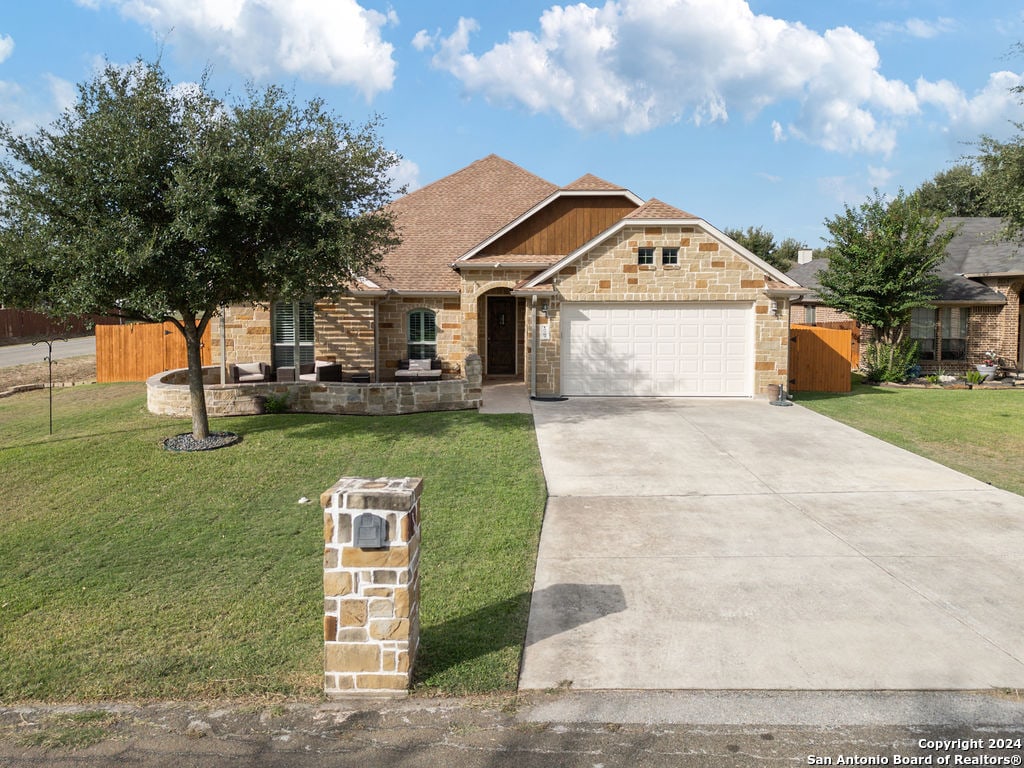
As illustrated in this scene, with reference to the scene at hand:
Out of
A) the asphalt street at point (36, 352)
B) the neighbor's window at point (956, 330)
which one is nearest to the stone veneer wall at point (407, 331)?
the asphalt street at point (36, 352)

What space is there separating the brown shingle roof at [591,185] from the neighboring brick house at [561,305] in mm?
56

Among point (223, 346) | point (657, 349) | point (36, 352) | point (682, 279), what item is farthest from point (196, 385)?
point (36, 352)

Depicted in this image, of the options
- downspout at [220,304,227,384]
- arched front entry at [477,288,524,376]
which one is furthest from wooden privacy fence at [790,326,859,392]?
downspout at [220,304,227,384]

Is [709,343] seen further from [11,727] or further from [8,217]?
[11,727]

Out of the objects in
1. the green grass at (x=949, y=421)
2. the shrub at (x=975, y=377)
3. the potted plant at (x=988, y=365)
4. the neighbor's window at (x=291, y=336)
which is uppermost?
the neighbor's window at (x=291, y=336)

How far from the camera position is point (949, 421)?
48.5 ft

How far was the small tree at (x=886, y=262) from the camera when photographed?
19.6m

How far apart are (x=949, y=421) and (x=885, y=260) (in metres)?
6.70

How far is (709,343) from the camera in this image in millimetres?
17125

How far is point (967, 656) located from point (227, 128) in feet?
38.2

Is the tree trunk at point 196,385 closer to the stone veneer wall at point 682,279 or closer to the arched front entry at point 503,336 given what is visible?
the stone veneer wall at point 682,279

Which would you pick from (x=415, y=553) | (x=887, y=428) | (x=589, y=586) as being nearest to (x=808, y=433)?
(x=887, y=428)

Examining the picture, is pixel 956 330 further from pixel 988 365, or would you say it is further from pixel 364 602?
pixel 364 602

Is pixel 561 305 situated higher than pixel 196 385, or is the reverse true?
pixel 561 305
